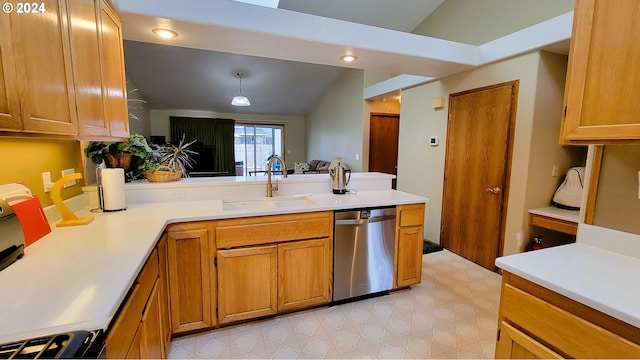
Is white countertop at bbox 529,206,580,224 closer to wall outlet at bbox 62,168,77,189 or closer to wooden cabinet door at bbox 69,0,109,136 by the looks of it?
wooden cabinet door at bbox 69,0,109,136

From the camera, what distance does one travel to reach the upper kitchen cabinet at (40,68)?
3.06 feet

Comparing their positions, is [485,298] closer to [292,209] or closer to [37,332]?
[292,209]

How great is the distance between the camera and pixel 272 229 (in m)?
2.03

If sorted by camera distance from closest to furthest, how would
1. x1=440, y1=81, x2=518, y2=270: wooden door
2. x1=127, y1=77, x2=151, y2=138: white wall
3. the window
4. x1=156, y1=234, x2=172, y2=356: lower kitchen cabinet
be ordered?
x1=156, y1=234, x2=172, y2=356: lower kitchen cabinet, x1=440, y1=81, x2=518, y2=270: wooden door, x1=127, y1=77, x2=151, y2=138: white wall, the window

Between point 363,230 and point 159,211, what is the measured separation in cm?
151

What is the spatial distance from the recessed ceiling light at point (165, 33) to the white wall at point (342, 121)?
4037 mm

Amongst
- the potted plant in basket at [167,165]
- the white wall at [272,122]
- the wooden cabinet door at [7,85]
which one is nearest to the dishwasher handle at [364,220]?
the potted plant in basket at [167,165]

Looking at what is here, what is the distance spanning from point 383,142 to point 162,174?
4.49m

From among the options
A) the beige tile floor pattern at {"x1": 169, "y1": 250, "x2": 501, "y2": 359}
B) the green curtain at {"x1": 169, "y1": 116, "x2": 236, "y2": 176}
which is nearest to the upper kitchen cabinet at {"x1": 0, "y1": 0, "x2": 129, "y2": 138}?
the beige tile floor pattern at {"x1": 169, "y1": 250, "x2": 501, "y2": 359}

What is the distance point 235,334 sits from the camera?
1999 millimetres

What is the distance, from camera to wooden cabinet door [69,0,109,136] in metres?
1.33

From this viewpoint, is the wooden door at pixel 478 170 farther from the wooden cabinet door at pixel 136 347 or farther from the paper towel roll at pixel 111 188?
the paper towel roll at pixel 111 188

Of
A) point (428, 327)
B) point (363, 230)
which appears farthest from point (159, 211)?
point (428, 327)

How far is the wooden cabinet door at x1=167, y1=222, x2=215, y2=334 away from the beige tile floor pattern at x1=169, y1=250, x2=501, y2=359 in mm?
151
